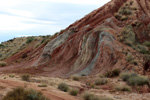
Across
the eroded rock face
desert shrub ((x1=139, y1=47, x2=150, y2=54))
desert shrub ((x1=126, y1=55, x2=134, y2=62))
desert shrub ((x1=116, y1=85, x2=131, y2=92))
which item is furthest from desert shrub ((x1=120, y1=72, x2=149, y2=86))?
desert shrub ((x1=139, y1=47, x2=150, y2=54))

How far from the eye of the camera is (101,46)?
23.9 meters

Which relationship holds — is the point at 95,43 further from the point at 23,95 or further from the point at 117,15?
the point at 23,95

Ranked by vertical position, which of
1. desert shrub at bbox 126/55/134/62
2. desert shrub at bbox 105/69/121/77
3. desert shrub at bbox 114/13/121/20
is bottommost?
desert shrub at bbox 105/69/121/77

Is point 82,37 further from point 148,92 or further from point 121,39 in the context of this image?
point 148,92

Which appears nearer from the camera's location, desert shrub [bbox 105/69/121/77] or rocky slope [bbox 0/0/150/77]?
desert shrub [bbox 105/69/121/77]

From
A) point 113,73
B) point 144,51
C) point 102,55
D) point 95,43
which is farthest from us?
point 95,43

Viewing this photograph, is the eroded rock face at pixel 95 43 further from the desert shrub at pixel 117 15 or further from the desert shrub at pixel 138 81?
the desert shrub at pixel 138 81

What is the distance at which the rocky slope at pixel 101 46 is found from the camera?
878 inches

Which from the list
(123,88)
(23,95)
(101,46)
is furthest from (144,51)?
(23,95)

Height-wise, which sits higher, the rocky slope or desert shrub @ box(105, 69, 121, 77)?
the rocky slope

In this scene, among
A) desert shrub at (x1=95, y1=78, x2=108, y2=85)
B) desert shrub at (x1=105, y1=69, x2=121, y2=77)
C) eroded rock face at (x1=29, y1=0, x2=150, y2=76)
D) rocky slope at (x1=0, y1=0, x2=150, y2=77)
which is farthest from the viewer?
eroded rock face at (x1=29, y1=0, x2=150, y2=76)

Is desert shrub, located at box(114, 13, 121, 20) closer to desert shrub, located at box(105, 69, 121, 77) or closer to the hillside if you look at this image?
the hillside

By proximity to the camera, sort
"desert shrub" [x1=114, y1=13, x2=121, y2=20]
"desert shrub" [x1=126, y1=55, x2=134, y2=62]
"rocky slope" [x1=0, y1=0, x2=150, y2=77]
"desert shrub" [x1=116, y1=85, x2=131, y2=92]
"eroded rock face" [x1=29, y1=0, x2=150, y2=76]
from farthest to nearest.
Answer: "desert shrub" [x1=114, y1=13, x2=121, y2=20] → "eroded rock face" [x1=29, y1=0, x2=150, y2=76] → "rocky slope" [x1=0, y1=0, x2=150, y2=77] → "desert shrub" [x1=126, y1=55, x2=134, y2=62] → "desert shrub" [x1=116, y1=85, x2=131, y2=92]

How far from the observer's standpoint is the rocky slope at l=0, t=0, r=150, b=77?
2230 cm
